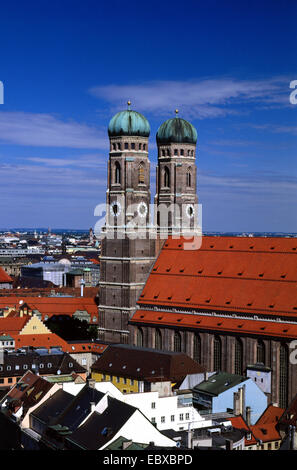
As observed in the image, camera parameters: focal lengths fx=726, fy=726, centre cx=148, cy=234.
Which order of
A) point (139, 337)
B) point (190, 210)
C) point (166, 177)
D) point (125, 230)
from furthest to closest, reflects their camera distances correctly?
point (166, 177) → point (190, 210) → point (125, 230) → point (139, 337)

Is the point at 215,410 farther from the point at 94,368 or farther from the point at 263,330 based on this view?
the point at 94,368

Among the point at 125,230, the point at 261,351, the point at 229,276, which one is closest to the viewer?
the point at 261,351

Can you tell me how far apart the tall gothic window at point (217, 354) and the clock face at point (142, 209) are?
60.2ft

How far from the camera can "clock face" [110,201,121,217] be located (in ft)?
274

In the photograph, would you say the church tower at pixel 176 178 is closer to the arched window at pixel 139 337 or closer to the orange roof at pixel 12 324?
the arched window at pixel 139 337

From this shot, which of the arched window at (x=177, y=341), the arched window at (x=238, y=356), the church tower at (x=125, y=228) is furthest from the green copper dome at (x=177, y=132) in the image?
the arched window at (x=238, y=356)

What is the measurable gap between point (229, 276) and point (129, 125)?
22187 mm

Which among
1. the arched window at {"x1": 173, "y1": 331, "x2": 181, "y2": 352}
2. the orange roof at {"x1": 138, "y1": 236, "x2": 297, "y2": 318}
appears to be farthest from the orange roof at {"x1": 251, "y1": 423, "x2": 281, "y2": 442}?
the arched window at {"x1": 173, "y1": 331, "x2": 181, "y2": 352}

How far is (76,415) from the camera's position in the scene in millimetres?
45438

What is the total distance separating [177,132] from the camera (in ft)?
297

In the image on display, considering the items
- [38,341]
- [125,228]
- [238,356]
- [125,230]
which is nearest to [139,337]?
[38,341]

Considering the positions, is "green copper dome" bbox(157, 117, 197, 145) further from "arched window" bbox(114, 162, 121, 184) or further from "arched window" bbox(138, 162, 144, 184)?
"arched window" bbox(114, 162, 121, 184)

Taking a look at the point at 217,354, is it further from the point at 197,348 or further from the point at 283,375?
the point at 283,375

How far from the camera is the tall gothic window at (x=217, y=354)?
72.2 meters
